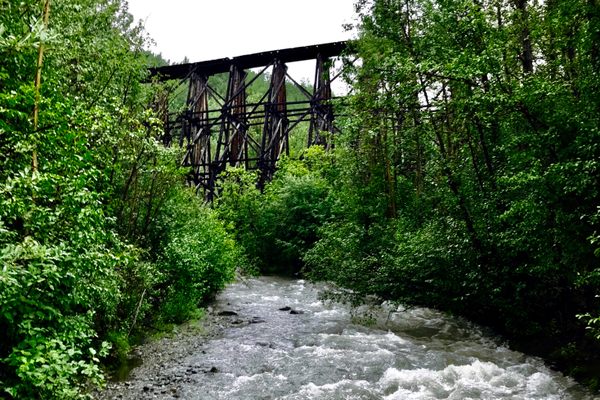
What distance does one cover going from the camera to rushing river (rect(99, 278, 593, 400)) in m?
6.20

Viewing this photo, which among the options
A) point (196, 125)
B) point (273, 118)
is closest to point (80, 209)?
point (273, 118)

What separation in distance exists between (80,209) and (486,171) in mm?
7047

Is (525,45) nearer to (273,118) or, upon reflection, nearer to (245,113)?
(273,118)

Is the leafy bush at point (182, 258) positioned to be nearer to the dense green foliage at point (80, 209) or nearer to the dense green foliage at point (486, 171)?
the dense green foliage at point (80, 209)

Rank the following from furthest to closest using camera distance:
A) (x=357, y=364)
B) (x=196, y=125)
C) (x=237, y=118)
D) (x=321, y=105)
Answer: (x=196, y=125) → (x=237, y=118) → (x=321, y=105) → (x=357, y=364)

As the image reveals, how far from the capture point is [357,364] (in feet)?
24.1

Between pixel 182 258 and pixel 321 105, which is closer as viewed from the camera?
pixel 182 258

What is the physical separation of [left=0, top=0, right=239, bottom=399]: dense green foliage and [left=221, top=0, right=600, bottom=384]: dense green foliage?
3878mm

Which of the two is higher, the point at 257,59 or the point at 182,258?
the point at 257,59

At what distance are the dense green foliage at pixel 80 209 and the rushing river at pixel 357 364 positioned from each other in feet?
4.92

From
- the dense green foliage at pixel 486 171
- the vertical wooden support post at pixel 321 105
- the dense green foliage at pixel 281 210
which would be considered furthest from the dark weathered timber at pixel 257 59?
A: the dense green foliage at pixel 486 171

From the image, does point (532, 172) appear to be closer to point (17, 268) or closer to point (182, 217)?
point (17, 268)

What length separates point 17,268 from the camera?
10.4 ft

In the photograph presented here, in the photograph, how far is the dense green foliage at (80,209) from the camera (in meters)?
3.52
